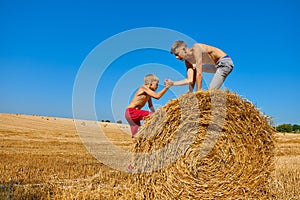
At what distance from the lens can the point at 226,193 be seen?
4.75 meters

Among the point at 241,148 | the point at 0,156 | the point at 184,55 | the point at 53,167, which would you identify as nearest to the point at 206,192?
the point at 241,148

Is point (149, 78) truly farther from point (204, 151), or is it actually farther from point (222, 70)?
point (204, 151)

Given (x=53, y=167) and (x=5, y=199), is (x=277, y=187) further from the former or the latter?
(x=53, y=167)

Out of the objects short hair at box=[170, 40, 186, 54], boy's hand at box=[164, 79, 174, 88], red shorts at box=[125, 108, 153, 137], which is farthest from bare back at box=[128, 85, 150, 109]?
short hair at box=[170, 40, 186, 54]

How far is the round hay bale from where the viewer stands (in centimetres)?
476

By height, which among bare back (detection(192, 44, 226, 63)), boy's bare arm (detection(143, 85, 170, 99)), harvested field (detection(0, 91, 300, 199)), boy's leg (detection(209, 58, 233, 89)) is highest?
bare back (detection(192, 44, 226, 63))

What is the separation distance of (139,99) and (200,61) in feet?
4.50

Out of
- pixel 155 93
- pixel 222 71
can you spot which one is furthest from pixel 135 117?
pixel 222 71

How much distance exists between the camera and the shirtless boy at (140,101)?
5.95m

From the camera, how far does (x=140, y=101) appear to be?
6.16 metres

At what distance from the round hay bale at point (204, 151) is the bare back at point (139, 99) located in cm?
134

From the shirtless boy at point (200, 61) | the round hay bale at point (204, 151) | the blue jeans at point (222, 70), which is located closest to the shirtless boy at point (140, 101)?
the shirtless boy at point (200, 61)

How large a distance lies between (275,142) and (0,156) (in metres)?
6.86

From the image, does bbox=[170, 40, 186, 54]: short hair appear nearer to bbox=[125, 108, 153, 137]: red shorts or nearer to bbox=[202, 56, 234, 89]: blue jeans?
bbox=[202, 56, 234, 89]: blue jeans
